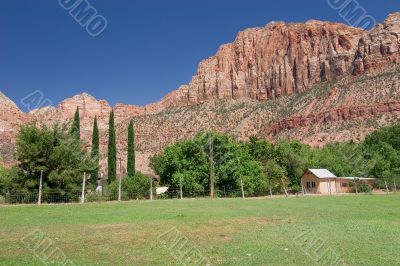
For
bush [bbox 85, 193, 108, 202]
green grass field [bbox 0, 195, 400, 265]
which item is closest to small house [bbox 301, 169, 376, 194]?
bush [bbox 85, 193, 108, 202]

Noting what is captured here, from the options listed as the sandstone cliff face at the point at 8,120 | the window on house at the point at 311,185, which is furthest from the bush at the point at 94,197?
the sandstone cliff face at the point at 8,120

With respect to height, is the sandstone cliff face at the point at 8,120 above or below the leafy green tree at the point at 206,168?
above

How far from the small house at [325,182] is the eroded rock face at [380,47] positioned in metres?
94.3

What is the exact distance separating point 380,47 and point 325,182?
113 m

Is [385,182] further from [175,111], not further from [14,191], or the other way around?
[175,111]

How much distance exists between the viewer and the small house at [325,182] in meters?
62.3

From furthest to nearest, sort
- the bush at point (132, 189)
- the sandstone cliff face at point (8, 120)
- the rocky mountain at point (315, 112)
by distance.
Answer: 1. the sandstone cliff face at point (8, 120)
2. the rocky mountain at point (315, 112)
3. the bush at point (132, 189)

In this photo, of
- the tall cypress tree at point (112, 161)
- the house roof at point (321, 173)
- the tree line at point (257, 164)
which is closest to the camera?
the tree line at point (257, 164)

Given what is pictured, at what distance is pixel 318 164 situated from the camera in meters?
70.2

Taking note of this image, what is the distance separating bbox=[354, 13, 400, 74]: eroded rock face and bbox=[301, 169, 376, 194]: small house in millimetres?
94306

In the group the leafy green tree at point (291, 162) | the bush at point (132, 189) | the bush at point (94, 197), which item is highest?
the leafy green tree at point (291, 162)

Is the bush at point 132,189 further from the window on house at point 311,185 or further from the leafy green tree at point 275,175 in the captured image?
the window on house at point 311,185

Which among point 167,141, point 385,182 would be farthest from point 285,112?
point 385,182

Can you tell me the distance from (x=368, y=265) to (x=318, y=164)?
207 feet
